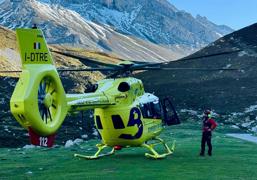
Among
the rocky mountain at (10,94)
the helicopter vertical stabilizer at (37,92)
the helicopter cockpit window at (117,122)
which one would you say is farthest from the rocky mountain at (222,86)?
the helicopter vertical stabilizer at (37,92)

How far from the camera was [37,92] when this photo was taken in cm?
1772

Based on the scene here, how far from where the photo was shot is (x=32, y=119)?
17.2 meters

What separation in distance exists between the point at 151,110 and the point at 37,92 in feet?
42.1

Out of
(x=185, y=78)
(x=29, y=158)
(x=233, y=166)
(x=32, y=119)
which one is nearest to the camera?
(x=32, y=119)

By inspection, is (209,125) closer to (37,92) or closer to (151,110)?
(151,110)

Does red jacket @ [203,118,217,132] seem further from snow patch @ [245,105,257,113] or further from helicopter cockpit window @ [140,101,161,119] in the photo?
snow patch @ [245,105,257,113]

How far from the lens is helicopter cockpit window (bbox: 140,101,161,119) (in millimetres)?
28891

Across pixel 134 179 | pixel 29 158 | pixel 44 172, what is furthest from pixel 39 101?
pixel 29 158

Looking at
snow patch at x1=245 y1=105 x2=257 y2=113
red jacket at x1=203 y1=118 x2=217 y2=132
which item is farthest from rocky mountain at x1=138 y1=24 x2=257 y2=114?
red jacket at x1=203 y1=118 x2=217 y2=132

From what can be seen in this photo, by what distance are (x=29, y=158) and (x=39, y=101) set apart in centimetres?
1385

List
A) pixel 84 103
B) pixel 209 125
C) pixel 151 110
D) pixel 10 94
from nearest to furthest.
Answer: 1. pixel 84 103
2. pixel 209 125
3. pixel 151 110
4. pixel 10 94

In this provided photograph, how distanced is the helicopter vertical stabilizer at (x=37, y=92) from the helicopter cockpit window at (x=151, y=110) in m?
9.13

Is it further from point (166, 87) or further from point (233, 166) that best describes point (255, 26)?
point (233, 166)

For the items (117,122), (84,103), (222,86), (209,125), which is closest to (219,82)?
(222,86)
